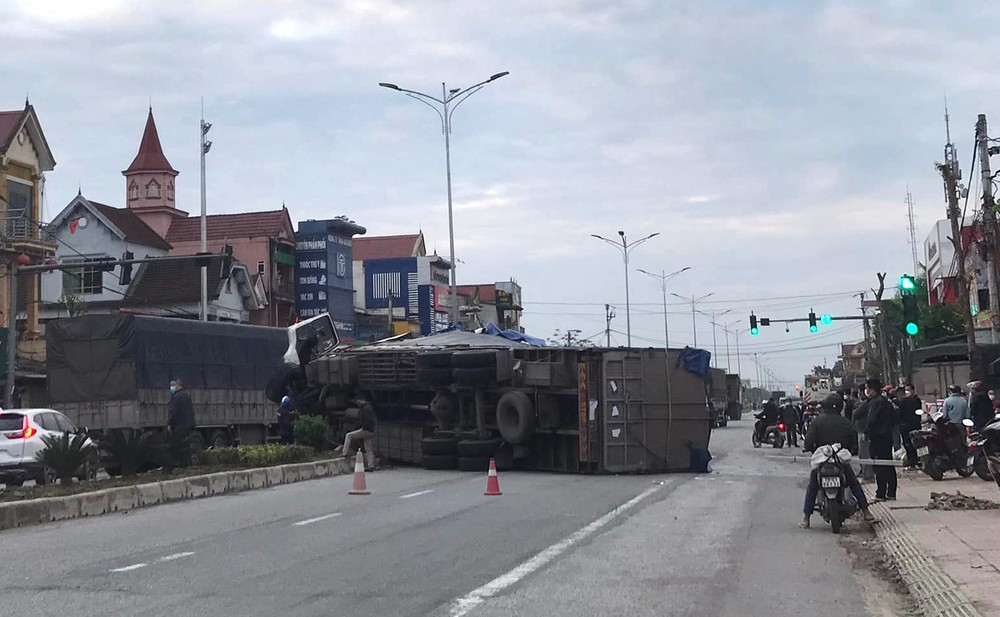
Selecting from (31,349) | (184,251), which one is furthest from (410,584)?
(184,251)

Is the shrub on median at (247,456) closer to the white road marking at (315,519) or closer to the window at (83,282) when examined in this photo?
the white road marking at (315,519)

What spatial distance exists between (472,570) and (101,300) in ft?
196

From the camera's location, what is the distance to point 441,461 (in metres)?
24.1

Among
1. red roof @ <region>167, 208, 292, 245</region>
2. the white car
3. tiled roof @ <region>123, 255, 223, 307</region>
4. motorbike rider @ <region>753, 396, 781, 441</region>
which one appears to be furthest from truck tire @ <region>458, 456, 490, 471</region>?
red roof @ <region>167, 208, 292, 245</region>

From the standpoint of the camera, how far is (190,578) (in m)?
9.90

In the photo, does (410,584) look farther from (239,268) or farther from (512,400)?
(239,268)

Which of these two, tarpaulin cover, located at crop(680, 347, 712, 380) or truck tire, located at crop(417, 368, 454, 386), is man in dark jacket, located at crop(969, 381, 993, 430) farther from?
truck tire, located at crop(417, 368, 454, 386)

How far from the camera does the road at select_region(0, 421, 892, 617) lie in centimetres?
873

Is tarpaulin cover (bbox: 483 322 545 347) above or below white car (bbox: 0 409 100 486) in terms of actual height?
above

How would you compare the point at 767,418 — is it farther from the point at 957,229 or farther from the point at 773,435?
the point at 957,229

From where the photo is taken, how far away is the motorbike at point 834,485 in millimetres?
13188

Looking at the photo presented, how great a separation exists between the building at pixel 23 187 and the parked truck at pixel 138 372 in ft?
64.2

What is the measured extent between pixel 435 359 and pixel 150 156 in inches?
2550

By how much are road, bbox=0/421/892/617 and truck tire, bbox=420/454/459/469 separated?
5.62m
